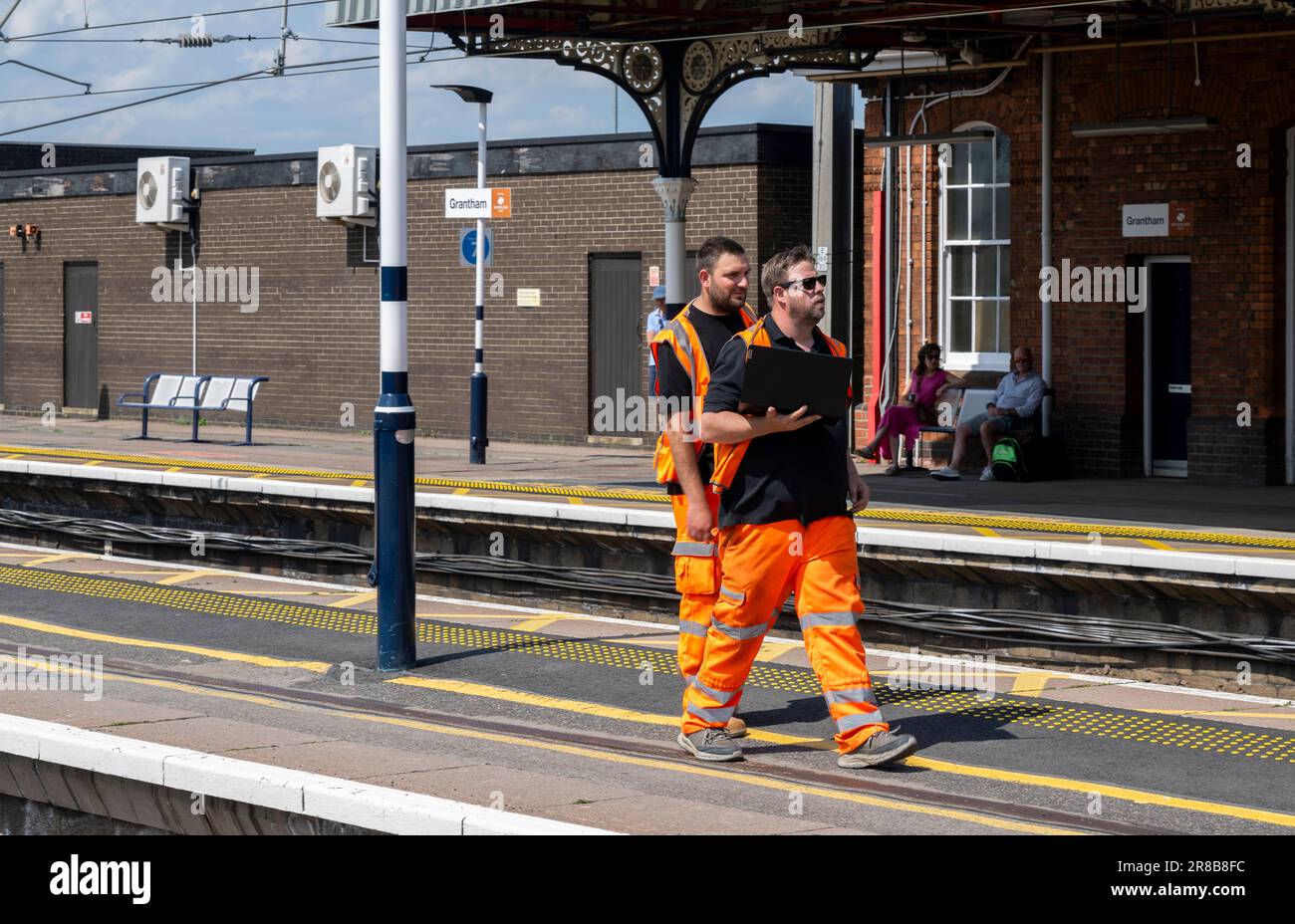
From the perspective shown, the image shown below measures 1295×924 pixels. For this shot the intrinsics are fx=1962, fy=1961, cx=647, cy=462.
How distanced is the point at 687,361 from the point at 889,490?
33.2ft

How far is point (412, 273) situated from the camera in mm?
28469

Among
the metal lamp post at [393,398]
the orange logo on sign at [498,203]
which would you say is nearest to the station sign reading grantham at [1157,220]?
the orange logo on sign at [498,203]

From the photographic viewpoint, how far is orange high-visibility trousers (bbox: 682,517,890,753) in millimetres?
8148

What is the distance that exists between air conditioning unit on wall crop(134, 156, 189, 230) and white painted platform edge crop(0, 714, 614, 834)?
82.5 feet

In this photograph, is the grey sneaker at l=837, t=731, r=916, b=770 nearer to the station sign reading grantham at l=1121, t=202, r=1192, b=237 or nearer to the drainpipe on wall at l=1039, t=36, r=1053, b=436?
the station sign reading grantham at l=1121, t=202, r=1192, b=237

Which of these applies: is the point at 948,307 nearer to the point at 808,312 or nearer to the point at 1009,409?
the point at 1009,409

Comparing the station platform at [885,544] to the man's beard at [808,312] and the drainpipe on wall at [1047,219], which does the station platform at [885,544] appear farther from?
the man's beard at [808,312]

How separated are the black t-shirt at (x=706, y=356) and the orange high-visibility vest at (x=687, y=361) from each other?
2 cm

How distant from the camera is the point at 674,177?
18531 mm

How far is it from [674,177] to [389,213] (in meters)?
8.41

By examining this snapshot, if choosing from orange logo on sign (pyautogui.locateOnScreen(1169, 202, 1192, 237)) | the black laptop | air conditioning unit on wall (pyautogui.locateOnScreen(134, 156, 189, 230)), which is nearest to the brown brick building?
air conditioning unit on wall (pyautogui.locateOnScreen(134, 156, 189, 230))
